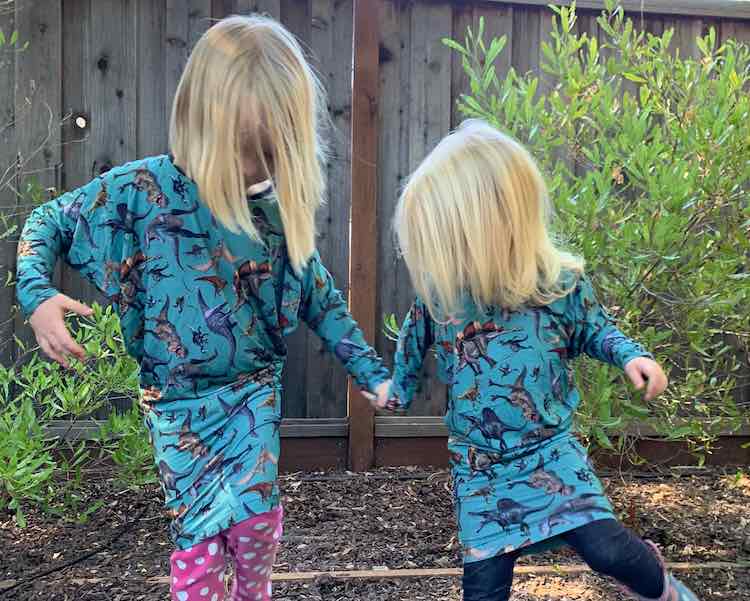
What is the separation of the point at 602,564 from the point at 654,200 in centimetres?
118

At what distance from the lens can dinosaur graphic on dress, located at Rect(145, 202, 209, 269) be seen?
72.8 inches

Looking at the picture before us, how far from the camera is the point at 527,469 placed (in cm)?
193

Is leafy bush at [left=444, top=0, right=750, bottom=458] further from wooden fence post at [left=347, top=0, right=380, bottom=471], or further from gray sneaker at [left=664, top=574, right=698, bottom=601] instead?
wooden fence post at [left=347, top=0, right=380, bottom=471]

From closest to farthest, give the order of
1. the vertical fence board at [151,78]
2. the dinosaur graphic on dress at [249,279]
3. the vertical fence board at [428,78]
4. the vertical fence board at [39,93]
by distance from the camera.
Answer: the dinosaur graphic on dress at [249,279], the vertical fence board at [39,93], the vertical fence board at [151,78], the vertical fence board at [428,78]

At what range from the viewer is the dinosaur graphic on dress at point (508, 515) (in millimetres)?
1896

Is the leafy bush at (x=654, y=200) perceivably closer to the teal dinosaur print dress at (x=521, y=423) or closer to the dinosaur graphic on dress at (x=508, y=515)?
the teal dinosaur print dress at (x=521, y=423)

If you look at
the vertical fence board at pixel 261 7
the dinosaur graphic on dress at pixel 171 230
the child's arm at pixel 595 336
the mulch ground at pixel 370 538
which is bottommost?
the mulch ground at pixel 370 538

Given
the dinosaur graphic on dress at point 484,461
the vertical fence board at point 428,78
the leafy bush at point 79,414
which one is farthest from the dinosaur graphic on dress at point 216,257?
the vertical fence board at point 428,78

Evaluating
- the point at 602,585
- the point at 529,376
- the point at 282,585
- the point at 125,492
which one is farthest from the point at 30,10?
the point at 602,585

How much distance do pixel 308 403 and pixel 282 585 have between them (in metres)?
1.37

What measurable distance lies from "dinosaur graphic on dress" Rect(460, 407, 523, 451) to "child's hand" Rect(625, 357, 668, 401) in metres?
0.29

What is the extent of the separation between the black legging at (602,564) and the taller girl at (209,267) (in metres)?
0.50

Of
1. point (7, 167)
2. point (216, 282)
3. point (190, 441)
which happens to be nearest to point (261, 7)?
point (7, 167)

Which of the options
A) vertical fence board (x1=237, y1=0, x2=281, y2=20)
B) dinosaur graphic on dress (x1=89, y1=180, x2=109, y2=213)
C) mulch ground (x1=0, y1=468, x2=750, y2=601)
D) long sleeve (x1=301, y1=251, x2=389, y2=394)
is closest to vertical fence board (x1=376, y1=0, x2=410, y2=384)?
vertical fence board (x1=237, y1=0, x2=281, y2=20)
